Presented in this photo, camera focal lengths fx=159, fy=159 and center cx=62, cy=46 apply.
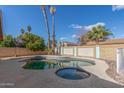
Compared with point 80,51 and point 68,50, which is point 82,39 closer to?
point 80,51

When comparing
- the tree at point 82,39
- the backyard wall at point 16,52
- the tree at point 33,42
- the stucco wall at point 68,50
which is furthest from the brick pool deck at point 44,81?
the stucco wall at point 68,50

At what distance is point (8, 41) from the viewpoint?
21.9 ft

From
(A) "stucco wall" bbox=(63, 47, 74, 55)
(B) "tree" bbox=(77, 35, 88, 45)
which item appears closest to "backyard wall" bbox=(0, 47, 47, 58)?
(B) "tree" bbox=(77, 35, 88, 45)

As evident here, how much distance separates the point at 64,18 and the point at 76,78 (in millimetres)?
2733

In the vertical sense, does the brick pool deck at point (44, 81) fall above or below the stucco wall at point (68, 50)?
below

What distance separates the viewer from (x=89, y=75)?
5867 mm

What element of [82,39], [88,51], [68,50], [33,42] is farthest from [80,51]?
[33,42]

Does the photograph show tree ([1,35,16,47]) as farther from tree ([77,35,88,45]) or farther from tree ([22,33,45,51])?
tree ([77,35,88,45])

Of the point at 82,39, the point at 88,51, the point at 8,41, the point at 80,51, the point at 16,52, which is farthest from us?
the point at 88,51

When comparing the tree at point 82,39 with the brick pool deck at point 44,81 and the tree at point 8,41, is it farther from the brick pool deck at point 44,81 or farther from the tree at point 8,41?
the tree at point 8,41

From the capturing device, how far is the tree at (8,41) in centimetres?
649

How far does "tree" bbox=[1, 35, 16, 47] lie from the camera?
6487mm

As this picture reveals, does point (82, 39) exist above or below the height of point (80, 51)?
above
